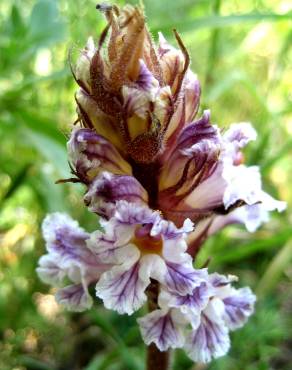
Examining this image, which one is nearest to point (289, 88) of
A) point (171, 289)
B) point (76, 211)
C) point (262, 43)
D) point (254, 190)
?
point (262, 43)

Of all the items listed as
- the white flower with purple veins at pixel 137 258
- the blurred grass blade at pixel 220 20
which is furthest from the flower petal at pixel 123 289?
the blurred grass blade at pixel 220 20

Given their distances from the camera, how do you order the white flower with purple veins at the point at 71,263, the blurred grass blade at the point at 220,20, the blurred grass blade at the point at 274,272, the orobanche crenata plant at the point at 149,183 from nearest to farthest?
1. the orobanche crenata plant at the point at 149,183
2. the white flower with purple veins at the point at 71,263
3. the blurred grass blade at the point at 220,20
4. the blurred grass blade at the point at 274,272

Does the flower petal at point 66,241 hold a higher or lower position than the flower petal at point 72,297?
higher

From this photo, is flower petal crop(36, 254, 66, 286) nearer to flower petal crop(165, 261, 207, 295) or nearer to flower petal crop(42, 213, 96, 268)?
flower petal crop(42, 213, 96, 268)

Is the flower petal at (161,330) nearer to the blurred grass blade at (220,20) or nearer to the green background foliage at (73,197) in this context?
the green background foliage at (73,197)

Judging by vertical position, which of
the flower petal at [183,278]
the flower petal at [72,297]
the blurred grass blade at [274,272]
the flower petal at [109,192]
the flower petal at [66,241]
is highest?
the flower petal at [109,192]

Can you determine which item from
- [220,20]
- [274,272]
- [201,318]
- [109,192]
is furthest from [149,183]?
[274,272]

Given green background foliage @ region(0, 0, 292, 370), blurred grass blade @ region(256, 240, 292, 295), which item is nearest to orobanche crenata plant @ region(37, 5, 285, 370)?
green background foliage @ region(0, 0, 292, 370)

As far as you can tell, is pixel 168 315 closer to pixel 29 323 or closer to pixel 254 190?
pixel 254 190
